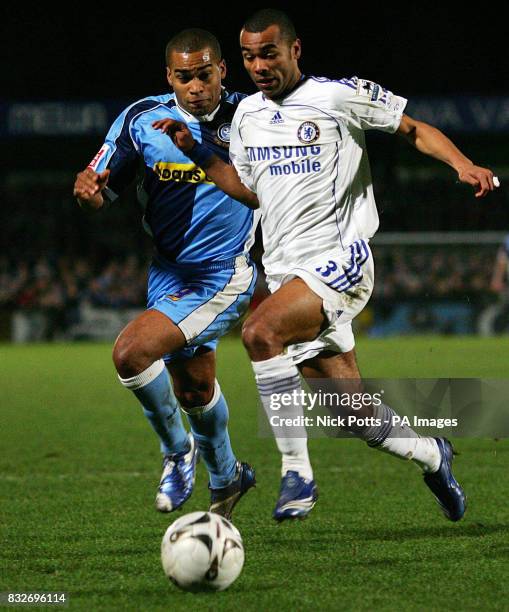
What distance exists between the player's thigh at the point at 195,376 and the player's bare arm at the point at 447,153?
1585mm

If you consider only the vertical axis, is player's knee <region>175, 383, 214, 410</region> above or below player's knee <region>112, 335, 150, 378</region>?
below

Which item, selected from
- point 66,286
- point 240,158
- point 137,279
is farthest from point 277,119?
point 137,279

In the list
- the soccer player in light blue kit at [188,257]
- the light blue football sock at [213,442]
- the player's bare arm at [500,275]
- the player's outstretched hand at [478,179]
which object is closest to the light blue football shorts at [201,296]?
the soccer player in light blue kit at [188,257]

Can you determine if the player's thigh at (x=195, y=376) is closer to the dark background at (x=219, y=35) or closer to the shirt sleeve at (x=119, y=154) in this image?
the shirt sleeve at (x=119, y=154)

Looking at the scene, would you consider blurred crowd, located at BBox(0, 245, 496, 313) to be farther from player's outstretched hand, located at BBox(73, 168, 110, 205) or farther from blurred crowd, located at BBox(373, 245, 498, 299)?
player's outstretched hand, located at BBox(73, 168, 110, 205)

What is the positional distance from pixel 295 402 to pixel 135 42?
24438 mm

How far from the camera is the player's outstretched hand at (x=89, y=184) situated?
5.13 metres

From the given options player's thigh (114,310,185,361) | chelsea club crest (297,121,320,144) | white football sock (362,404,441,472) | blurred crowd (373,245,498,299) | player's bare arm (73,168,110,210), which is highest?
chelsea club crest (297,121,320,144)

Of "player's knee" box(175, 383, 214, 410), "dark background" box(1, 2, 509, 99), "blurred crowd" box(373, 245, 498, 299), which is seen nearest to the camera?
"player's knee" box(175, 383, 214, 410)

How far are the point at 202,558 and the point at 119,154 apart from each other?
253 cm

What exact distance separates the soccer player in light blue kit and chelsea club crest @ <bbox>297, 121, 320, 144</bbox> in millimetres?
767

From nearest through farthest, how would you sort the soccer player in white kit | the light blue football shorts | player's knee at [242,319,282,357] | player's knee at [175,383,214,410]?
player's knee at [242,319,282,357], the soccer player in white kit, the light blue football shorts, player's knee at [175,383,214,410]

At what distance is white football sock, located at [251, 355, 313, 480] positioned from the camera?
4.58 m

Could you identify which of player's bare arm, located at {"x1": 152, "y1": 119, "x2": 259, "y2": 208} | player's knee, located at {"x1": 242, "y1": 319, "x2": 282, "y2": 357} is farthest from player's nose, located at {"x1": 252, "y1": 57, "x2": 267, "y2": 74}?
player's knee, located at {"x1": 242, "y1": 319, "x2": 282, "y2": 357}
